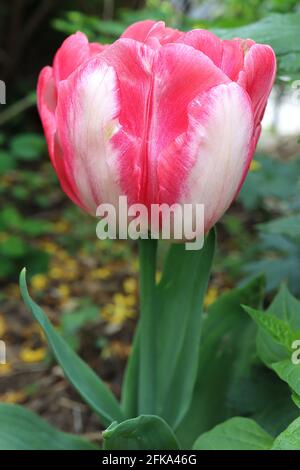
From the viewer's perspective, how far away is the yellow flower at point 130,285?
202 cm

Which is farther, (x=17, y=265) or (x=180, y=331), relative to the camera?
(x=17, y=265)

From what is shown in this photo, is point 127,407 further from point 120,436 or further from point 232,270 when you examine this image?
point 232,270

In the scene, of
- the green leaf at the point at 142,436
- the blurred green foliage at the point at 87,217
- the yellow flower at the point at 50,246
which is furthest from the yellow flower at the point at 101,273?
the green leaf at the point at 142,436

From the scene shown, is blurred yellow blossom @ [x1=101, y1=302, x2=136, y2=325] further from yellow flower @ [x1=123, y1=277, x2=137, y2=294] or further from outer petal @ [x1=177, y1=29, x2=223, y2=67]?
outer petal @ [x1=177, y1=29, x2=223, y2=67]

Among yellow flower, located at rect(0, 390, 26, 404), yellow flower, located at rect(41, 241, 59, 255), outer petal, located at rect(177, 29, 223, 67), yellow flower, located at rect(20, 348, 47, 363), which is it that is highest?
outer petal, located at rect(177, 29, 223, 67)

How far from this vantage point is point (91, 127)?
1.95 feet

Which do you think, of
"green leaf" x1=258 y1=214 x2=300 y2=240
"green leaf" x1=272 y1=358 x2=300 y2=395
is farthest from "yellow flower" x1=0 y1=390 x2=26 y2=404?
"green leaf" x1=272 y1=358 x2=300 y2=395

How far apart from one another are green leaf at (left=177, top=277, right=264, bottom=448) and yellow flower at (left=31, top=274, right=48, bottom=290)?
1.29 meters

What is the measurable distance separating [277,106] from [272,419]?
137 inches

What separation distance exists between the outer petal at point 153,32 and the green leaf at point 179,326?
9.4 inches

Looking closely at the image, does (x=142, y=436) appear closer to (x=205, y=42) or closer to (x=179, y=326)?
(x=179, y=326)

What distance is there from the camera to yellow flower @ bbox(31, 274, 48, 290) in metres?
2.14

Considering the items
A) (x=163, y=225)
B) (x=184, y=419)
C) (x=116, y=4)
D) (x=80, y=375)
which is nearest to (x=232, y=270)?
(x=184, y=419)

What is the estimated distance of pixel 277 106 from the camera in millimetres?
4070
